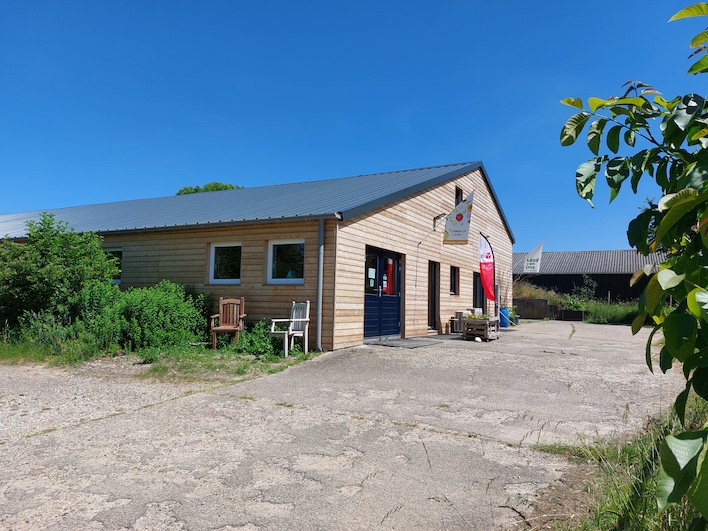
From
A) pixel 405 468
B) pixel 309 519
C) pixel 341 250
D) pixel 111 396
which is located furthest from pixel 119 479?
pixel 341 250

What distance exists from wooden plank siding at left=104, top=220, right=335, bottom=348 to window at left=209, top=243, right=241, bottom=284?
0.12 meters

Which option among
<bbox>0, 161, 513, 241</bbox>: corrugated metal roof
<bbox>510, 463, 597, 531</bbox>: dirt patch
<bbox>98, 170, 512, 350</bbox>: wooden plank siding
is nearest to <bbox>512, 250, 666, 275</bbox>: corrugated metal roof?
<bbox>0, 161, 513, 241</bbox>: corrugated metal roof

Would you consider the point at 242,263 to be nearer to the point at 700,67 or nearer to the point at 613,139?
the point at 613,139

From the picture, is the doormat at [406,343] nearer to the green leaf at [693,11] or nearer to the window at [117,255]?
the window at [117,255]

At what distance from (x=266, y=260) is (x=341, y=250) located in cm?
196

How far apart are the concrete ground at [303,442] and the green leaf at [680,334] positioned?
8.42ft

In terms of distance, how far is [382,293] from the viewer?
12.8 metres

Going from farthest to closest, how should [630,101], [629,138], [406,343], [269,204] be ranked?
[269,204] → [406,343] → [629,138] → [630,101]

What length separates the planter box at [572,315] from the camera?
2755 cm

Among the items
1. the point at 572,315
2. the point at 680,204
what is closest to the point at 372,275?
the point at 680,204

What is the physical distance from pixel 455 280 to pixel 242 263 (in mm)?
8127

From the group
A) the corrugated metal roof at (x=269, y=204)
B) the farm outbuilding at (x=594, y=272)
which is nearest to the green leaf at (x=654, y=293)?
the corrugated metal roof at (x=269, y=204)

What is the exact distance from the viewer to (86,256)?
11.5m

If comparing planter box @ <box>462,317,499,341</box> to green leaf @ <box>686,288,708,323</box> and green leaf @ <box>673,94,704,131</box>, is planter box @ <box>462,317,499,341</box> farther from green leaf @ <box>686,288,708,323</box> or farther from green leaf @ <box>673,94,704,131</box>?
green leaf @ <box>686,288,708,323</box>
